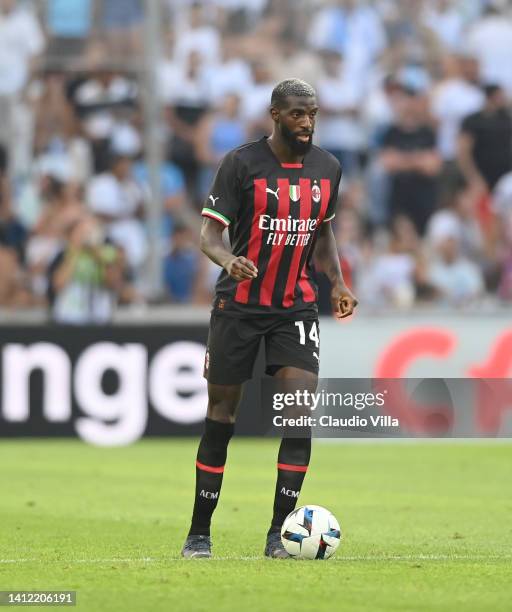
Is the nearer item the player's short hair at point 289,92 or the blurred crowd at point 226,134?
the player's short hair at point 289,92

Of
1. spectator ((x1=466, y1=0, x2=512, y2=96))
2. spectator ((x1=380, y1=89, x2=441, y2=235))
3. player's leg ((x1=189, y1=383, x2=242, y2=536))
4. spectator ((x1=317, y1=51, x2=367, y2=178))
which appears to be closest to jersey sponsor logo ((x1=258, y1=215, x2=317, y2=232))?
player's leg ((x1=189, y1=383, x2=242, y2=536))

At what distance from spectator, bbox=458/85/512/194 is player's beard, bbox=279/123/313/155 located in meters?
12.3

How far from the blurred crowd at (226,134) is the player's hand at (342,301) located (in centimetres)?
897

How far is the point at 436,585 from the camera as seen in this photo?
20.4 feet

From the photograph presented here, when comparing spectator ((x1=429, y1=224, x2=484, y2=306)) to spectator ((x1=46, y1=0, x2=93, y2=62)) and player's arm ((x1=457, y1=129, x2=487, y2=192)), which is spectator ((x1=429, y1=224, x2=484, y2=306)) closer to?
player's arm ((x1=457, y1=129, x2=487, y2=192))

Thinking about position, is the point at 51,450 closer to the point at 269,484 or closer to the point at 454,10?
the point at 269,484

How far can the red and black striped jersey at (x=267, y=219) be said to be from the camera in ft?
23.4

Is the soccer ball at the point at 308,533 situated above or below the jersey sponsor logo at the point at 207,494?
below

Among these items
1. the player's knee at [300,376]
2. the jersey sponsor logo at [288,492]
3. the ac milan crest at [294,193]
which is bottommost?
the jersey sponsor logo at [288,492]

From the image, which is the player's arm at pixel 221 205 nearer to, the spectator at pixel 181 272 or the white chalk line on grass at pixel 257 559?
the white chalk line on grass at pixel 257 559

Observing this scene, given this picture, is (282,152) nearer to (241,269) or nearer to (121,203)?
(241,269)

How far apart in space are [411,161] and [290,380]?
12.1 m

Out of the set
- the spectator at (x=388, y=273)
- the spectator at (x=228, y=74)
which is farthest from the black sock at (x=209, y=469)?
the spectator at (x=228, y=74)

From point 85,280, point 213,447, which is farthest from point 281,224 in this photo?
point 85,280
